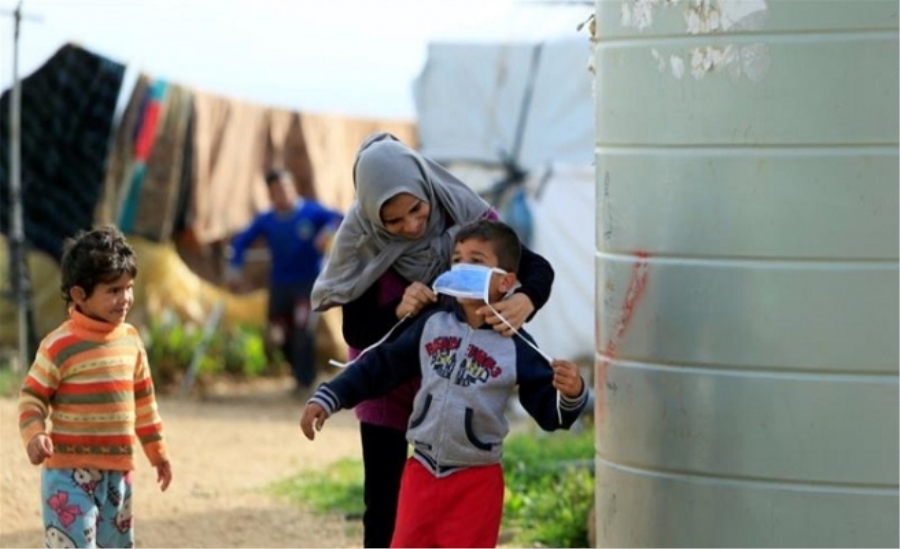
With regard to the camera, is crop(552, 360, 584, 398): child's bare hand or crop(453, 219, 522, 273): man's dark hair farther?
crop(453, 219, 522, 273): man's dark hair

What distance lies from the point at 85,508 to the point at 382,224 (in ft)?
3.73

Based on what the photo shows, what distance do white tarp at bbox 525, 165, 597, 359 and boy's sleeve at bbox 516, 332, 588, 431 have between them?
29.3 feet

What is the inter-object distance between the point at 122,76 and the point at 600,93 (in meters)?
10.1

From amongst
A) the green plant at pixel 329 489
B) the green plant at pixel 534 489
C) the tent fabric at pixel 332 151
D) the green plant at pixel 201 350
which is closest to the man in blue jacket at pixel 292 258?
the green plant at pixel 201 350

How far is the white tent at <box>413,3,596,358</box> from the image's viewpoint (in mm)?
14164

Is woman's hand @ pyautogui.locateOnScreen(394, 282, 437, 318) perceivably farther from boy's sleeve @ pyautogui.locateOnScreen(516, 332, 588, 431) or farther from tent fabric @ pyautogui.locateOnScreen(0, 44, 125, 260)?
tent fabric @ pyautogui.locateOnScreen(0, 44, 125, 260)

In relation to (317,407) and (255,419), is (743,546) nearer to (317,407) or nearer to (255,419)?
(317,407)

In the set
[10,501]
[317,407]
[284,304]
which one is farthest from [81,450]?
[284,304]

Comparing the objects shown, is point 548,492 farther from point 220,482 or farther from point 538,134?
point 538,134

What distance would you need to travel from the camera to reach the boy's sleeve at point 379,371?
16.9 feet

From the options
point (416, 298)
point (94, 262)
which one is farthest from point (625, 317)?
point (94, 262)

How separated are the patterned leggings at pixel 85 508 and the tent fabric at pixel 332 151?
11.1 metres

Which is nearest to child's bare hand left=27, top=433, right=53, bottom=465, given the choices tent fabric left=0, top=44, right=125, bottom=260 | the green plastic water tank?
the green plastic water tank

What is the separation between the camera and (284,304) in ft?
46.1
